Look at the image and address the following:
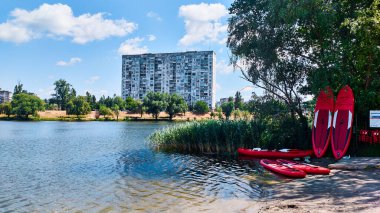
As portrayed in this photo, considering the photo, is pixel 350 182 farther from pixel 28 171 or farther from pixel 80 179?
pixel 28 171

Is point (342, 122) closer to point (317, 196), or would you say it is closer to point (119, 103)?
point (317, 196)

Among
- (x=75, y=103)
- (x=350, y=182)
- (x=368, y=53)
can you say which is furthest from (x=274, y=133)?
(x=75, y=103)

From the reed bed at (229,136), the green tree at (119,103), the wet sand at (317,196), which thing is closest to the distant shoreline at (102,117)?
the green tree at (119,103)

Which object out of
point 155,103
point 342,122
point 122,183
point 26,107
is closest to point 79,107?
point 26,107

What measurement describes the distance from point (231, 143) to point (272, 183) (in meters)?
9.76

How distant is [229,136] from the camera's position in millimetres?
23359

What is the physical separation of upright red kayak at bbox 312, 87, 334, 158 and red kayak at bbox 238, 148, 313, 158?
0.72 metres

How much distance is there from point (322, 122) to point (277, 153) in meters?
3.46

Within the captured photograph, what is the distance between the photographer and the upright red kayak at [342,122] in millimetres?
17875

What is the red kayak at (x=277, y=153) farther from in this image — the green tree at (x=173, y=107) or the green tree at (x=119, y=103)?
the green tree at (x=119, y=103)

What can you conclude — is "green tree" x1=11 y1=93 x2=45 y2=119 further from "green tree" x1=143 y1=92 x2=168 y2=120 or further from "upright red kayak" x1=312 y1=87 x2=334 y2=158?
"upright red kayak" x1=312 y1=87 x2=334 y2=158

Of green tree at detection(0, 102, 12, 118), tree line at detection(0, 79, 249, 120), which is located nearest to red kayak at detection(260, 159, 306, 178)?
tree line at detection(0, 79, 249, 120)

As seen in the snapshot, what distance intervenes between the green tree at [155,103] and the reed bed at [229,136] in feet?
247

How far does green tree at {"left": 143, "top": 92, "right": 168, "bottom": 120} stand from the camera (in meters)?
100
